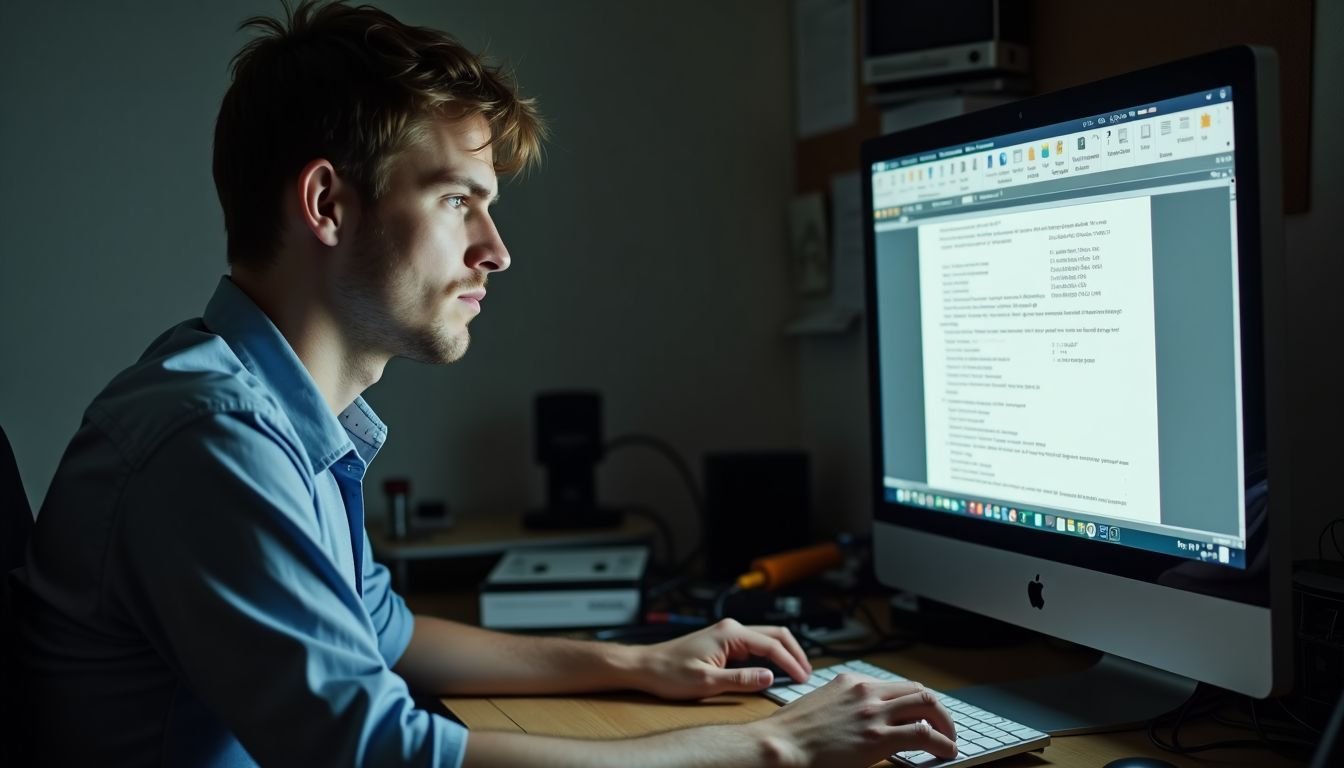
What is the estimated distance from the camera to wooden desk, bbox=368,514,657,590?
1.48 meters

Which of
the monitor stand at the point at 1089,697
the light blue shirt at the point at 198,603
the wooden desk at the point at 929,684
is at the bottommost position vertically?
the wooden desk at the point at 929,684

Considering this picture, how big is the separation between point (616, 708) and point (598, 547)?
53cm

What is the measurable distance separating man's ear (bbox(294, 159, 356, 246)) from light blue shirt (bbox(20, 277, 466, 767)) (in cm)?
13

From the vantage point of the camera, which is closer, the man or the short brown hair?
the man

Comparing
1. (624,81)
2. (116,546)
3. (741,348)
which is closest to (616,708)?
(116,546)

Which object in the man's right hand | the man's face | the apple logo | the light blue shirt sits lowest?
the man's right hand

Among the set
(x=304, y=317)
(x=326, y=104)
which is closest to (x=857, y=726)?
(x=304, y=317)

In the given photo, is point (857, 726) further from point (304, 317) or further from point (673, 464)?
point (673, 464)

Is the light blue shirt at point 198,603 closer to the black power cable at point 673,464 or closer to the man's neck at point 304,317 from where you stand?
the man's neck at point 304,317

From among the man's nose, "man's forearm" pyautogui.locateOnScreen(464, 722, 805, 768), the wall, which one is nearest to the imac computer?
"man's forearm" pyautogui.locateOnScreen(464, 722, 805, 768)

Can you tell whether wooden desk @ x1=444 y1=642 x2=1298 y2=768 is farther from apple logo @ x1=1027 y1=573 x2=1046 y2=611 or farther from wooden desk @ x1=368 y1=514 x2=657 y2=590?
wooden desk @ x1=368 y1=514 x2=657 y2=590

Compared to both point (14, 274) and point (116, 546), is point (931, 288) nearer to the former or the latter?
point (116, 546)

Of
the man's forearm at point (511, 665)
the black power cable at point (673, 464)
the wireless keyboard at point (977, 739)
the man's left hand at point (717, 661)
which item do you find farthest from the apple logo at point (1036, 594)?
the black power cable at point (673, 464)

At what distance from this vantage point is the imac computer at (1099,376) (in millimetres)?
807
